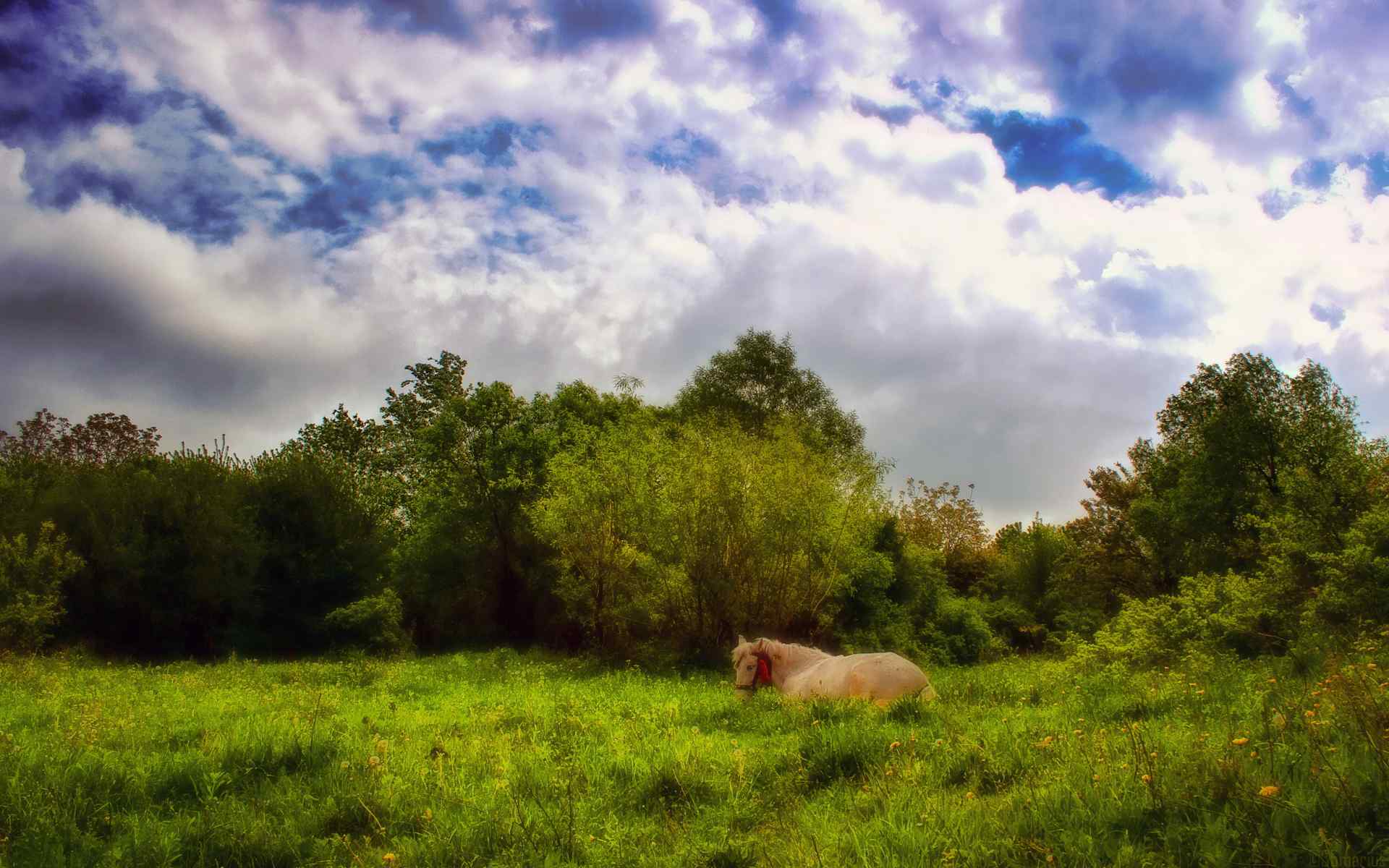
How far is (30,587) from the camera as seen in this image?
817 inches

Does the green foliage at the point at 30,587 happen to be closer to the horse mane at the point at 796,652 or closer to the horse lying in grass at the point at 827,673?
the horse lying in grass at the point at 827,673

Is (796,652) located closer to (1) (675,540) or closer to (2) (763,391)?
(1) (675,540)

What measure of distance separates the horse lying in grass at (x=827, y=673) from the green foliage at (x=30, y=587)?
63.3ft

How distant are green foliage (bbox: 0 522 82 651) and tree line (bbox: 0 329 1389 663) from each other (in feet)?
0.24

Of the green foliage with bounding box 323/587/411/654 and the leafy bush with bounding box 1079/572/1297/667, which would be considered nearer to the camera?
the leafy bush with bounding box 1079/572/1297/667

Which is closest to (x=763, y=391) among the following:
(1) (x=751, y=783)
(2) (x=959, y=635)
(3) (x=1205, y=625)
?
(2) (x=959, y=635)

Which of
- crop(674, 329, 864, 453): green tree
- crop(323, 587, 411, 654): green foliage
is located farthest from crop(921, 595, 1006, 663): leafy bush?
crop(323, 587, 411, 654): green foliage

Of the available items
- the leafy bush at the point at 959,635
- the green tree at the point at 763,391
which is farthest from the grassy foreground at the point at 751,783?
the green tree at the point at 763,391

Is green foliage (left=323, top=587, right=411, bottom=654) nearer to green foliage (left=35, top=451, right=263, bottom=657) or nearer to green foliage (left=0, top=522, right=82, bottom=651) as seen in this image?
green foliage (left=35, top=451, right=263, bottom=657)

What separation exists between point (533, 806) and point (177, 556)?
24.2 m

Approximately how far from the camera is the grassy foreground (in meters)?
3.87

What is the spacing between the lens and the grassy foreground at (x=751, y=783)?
387cm

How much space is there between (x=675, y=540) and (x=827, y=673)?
9.27m

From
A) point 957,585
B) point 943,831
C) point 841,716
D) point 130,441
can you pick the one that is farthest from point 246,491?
point 957,585
